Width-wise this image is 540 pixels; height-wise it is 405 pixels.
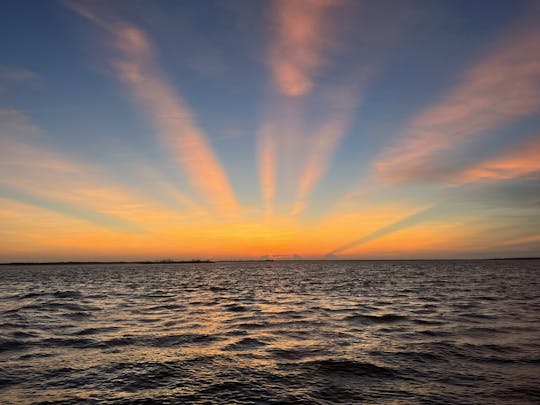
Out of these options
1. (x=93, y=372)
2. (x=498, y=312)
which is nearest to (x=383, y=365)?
(x=93, y=372)

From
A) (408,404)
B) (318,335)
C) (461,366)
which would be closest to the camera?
(408,404)

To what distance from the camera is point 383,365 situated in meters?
13.1

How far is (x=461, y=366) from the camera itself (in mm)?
12977

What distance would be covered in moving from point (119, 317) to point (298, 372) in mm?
15984

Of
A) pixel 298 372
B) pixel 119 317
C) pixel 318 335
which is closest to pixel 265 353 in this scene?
pixel 298 372

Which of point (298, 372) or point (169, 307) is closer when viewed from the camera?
point (298, 372)

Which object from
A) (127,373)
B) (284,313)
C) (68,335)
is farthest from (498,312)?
(68,335)

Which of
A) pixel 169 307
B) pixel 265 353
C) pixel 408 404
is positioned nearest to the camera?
pixel 408 404

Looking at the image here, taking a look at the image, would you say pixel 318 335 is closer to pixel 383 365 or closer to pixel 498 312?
pixel 383 365

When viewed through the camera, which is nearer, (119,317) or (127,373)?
(127,373)

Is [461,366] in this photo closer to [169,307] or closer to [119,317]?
[119,317]

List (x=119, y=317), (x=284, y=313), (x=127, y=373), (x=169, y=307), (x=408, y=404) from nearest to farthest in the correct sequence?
(x=408, y=404) < (x=127, y=373) < (x=119, y=317) < (x=284, y=313) < (x=169, y=307)

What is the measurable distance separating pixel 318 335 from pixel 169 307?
15.5 meters

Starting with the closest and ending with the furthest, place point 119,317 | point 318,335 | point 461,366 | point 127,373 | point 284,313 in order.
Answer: point 127,373
point 461,366
point 318,335
point 119,317
point 284,313
